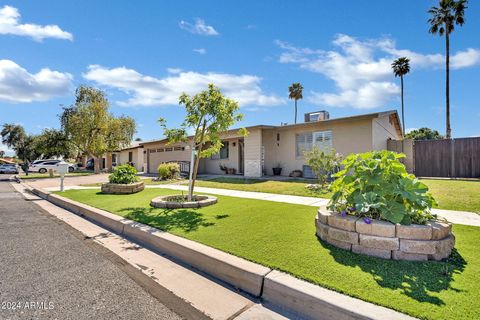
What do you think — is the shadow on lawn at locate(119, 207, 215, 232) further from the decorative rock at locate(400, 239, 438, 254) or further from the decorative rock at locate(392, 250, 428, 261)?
the decorative rock at locate(400, 239, 438, 254)

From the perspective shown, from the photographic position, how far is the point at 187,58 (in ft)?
40.3

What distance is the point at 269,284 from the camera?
109 inches

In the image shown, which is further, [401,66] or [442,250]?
[401,66]

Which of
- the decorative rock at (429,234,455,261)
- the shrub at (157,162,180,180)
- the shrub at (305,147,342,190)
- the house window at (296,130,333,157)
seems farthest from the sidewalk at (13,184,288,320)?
the shrub at (157,162,180,180)

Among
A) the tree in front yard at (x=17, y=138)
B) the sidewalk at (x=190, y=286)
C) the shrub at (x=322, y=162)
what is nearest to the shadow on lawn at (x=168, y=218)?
the sidewalk at (x=190, y=286)

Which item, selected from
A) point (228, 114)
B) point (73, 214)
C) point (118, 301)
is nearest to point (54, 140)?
point (73, 214)

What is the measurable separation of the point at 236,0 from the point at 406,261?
33.1 ft

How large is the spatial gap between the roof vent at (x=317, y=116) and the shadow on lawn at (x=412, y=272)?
12332mm

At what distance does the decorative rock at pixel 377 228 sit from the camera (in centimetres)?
318

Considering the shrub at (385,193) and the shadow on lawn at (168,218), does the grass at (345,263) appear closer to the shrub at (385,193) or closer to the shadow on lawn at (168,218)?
the shadow on lawn at (168,218)

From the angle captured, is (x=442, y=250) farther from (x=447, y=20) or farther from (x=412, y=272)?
(x=447, y=20)

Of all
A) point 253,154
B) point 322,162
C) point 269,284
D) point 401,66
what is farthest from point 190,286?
point 401,66

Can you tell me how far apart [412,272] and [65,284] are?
3.95 metres

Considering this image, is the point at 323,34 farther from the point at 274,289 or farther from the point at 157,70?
the point at 274,289
